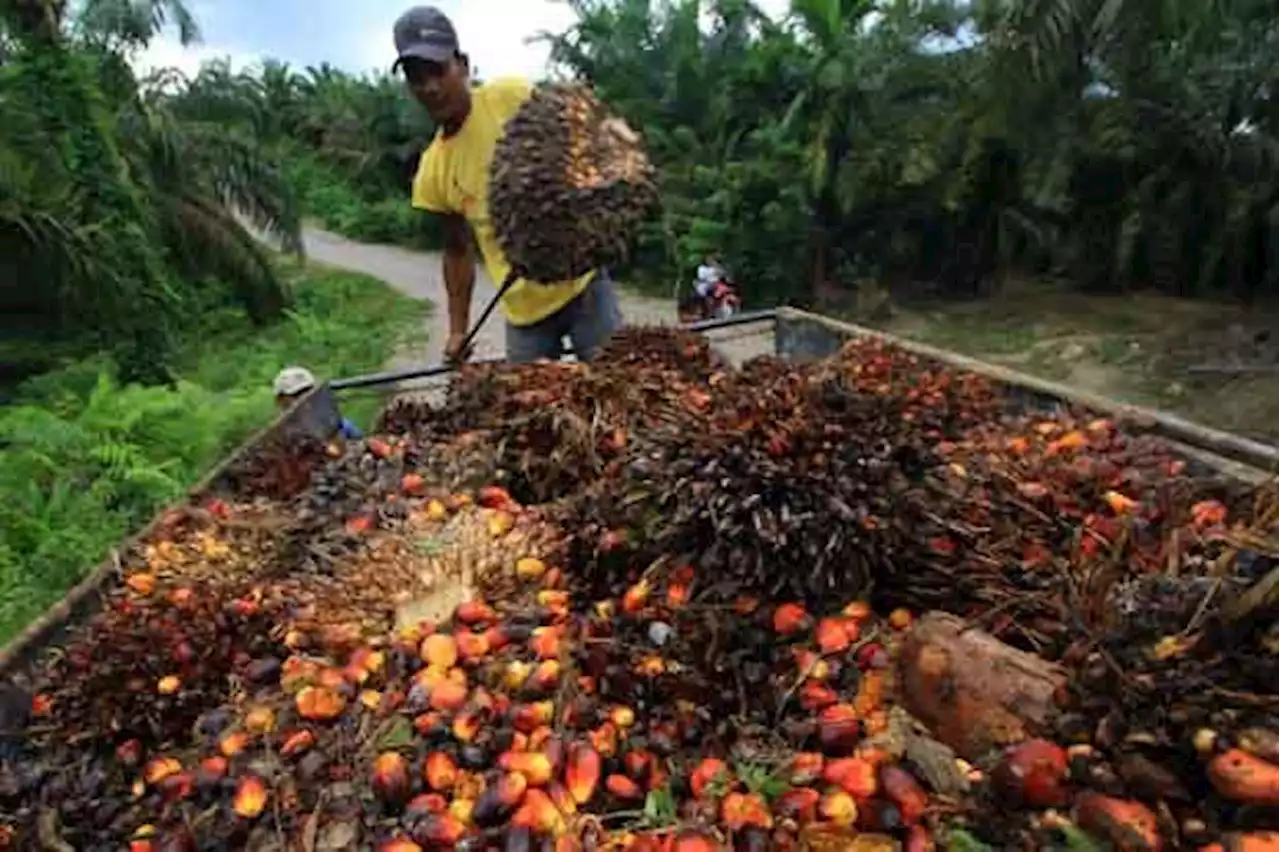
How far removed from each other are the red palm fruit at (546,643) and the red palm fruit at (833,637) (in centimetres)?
49

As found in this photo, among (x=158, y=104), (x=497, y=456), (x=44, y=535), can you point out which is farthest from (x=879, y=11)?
(x=497, y=456)

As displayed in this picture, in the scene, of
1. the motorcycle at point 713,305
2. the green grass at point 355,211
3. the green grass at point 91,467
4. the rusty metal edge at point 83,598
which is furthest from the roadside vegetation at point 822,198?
the green grass at point 355,211

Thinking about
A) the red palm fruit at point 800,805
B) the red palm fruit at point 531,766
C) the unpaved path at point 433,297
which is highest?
A: the red palm fruit at point 531,766

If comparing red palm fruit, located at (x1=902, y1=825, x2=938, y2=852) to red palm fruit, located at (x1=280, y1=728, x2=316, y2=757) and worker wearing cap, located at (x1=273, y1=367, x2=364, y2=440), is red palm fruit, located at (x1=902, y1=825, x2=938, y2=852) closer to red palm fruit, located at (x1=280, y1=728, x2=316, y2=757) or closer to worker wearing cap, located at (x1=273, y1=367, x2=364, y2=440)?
red palm fruit, located at (x1=280, y1=728, x2=316, y2=757)

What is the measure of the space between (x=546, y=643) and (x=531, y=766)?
313 millimetres

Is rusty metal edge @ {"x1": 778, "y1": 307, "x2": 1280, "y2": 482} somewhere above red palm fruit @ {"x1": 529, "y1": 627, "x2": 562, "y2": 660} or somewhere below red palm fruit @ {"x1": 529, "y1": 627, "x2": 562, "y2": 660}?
above

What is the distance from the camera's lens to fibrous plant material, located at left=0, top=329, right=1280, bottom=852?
1550mm

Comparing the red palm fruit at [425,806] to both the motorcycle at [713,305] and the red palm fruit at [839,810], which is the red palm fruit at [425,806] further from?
the motorcycle at [713,305]

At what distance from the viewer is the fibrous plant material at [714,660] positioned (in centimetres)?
155

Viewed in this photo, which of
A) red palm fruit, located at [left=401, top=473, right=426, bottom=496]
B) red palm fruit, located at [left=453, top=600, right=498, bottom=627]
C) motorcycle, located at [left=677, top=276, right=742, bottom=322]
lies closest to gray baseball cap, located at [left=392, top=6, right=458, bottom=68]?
red palm fruit, located at [left=401, top=473, right=426, bottom=496]

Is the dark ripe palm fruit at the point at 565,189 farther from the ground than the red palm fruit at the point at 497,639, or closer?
Result: farther from the ground

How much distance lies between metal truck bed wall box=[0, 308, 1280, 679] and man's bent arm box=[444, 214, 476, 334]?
241 millimetres

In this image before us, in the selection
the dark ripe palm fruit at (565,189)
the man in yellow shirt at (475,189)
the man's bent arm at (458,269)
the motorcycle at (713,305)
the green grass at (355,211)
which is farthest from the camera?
the green grass at (355,211)

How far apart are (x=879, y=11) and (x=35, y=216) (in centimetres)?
976
